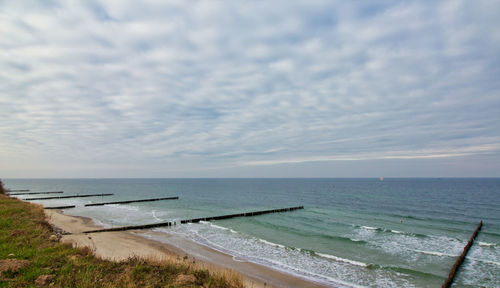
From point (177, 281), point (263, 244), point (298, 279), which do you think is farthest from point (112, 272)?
point (263, 244)

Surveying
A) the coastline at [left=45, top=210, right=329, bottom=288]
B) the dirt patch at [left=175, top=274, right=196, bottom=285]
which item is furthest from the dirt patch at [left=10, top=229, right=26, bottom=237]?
the dirt patch at [left=175, top=274, right=196, bottom=285]

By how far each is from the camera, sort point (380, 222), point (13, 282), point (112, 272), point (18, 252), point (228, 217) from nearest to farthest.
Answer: point (13, 282)
point (112, 272)
point (18, 252)
point (380, 222)
point (228, 217)

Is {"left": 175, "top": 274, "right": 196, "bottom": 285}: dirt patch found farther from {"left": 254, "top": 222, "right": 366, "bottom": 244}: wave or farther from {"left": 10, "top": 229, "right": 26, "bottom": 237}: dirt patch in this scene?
{"left": 254, "top": 222, "right": 366, "bottom": 244}: wave

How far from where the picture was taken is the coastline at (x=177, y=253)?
49.0ft

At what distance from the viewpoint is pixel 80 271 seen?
8.94 meters

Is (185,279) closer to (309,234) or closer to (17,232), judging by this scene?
(17,232)

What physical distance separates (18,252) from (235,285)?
30.2 ft

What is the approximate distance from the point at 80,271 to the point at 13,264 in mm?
2278

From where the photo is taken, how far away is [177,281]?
862cm

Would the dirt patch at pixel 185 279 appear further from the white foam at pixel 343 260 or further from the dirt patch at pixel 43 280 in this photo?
the white foam at pixel 343 260

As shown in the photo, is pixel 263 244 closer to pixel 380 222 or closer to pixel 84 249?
pixel 84 249

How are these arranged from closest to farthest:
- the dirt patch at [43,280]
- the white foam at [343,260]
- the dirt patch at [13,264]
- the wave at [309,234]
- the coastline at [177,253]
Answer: the dirt patch at [43,280] < the dirt patch at [13,264] < the coastline at [177,253] < the white foam at [343,260] < the wave at [309,234]

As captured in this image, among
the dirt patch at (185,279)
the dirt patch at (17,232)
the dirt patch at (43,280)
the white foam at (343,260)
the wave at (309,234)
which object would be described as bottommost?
the wave at (309,234)

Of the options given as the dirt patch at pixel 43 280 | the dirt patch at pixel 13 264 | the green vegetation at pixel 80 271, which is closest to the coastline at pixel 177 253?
the green vegetation at pixel 80 271
